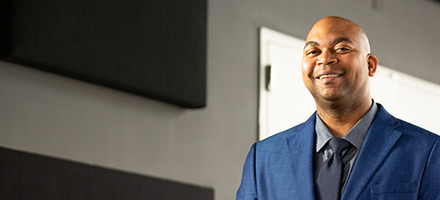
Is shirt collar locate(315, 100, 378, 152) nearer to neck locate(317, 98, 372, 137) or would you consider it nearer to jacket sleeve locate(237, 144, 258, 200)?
neck locate(317, 98, 372, 137)

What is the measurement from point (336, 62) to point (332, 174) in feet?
0.68

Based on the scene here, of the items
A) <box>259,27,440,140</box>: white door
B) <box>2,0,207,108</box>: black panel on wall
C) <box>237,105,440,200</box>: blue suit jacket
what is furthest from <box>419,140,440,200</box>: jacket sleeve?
<box>259,27,440,140</box>: white door

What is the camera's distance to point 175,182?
319cm

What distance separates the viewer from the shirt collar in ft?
4.23

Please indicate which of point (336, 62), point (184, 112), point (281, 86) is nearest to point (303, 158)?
point (336, 62)

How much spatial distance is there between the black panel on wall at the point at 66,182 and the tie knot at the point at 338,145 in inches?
64.7

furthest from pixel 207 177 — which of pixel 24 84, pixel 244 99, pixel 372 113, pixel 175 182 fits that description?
pixel 372 113

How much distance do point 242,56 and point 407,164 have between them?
2447 millimetres

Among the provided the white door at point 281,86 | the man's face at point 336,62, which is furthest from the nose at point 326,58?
the white door at point 281,86

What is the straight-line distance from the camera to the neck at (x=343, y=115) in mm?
1302

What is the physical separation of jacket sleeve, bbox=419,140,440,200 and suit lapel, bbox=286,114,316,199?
0.19 metres

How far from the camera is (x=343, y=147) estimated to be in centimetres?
128

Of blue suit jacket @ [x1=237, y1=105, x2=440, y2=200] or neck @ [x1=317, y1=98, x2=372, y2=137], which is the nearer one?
blue suit jacket @ [x1=237, y1=105, x2=440, y2=200]

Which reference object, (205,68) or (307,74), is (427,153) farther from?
(205,68)
